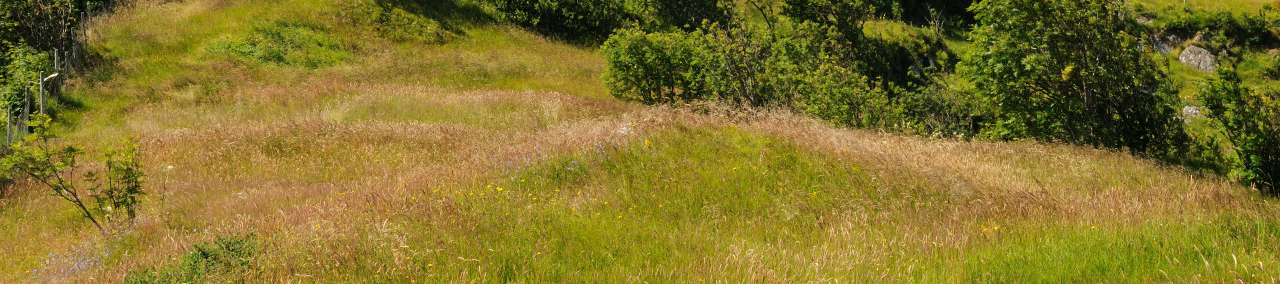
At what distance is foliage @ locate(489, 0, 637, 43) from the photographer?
37.3m

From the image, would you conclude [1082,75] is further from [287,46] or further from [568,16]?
[568,16]

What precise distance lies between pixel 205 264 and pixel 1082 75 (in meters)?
12.0

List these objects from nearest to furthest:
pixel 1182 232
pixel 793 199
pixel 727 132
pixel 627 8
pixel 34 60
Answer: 1. pixel 1182 232
2. pixel 793 199
3. pixel 727 132
4. pixel 34 60
5. pixel 627 8

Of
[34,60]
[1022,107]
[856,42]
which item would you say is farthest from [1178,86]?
[34,60]

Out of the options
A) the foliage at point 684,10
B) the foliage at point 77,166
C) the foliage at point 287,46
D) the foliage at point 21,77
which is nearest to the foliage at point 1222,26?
the foliage at point 684,10

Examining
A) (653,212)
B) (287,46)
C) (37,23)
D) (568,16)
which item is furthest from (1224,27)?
(37,23)

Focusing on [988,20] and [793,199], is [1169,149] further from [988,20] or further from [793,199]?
[793,199]

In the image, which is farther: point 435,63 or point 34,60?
point 435,63

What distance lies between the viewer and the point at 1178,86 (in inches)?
412

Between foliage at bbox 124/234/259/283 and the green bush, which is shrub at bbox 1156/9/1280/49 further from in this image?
foliage at bbox 124/234/259/283

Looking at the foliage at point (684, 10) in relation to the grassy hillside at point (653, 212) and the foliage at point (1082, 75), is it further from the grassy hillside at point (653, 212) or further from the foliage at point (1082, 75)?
the foliage at point (1082, 75)

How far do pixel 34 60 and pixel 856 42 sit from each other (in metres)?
27.4

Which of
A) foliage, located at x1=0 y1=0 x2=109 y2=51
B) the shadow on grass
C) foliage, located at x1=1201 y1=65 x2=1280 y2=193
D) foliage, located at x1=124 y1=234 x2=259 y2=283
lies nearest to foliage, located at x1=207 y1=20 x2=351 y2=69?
foliage, located at x1=0 y1=0 x2=109 y2=51

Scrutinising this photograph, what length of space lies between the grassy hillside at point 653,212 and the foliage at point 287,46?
39.7ft
